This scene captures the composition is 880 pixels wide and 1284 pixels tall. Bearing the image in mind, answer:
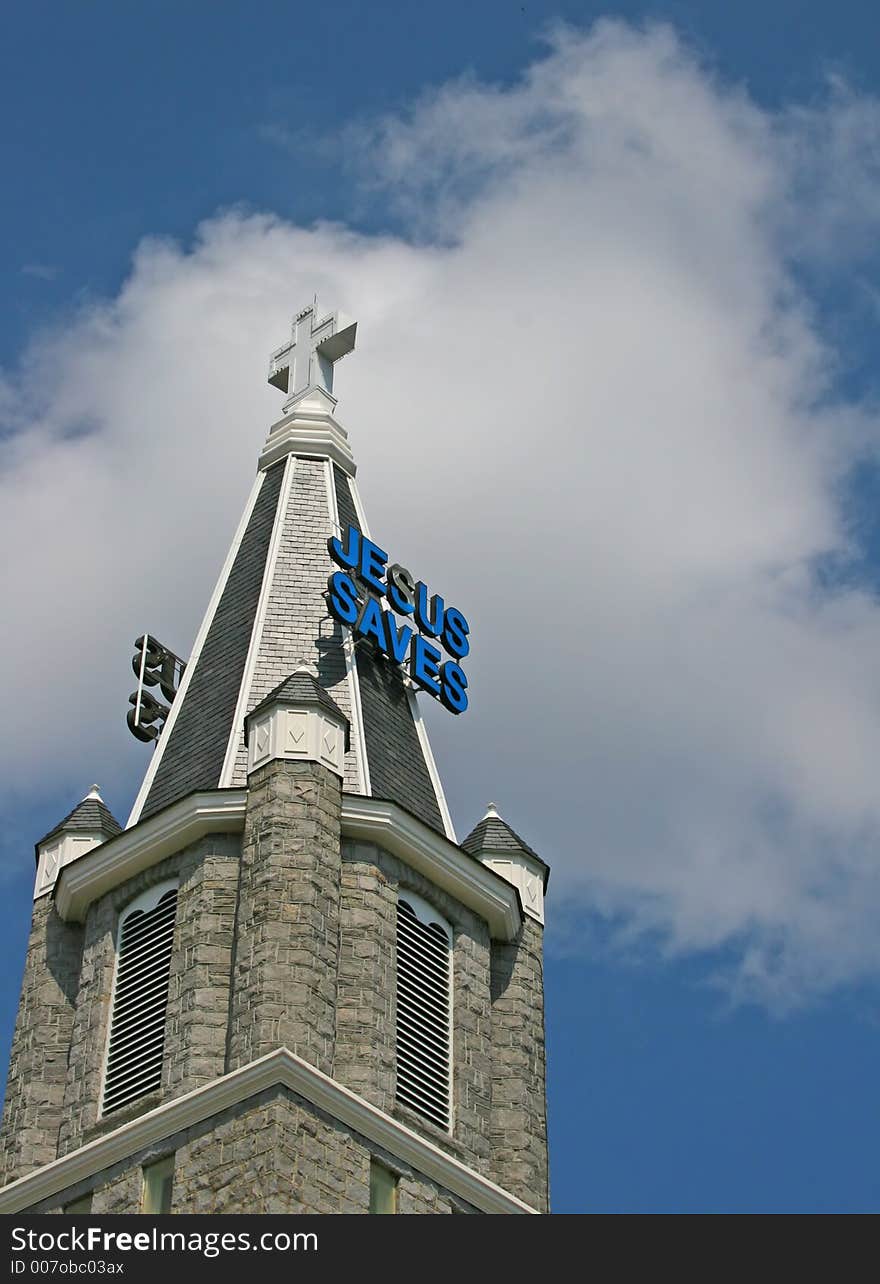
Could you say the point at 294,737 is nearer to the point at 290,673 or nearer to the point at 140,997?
the point at 290,673

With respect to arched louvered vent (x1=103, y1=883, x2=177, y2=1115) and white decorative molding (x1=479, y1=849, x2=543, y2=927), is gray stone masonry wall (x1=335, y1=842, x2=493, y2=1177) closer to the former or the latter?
white decorative molding (x1=479, y1=849, x2=543, y2=927)

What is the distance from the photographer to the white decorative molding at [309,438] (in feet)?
239

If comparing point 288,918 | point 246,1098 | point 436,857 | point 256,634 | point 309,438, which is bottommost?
point 246,1098

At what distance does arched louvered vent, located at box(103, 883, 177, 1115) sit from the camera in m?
56.8

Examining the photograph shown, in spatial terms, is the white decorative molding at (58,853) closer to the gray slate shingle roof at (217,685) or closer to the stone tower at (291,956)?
the stone tower at (291,956)

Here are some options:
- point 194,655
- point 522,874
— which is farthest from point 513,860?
point 194,655

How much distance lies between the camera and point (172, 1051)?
5575 cm

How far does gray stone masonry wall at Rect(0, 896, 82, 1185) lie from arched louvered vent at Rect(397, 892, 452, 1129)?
7.68 metres

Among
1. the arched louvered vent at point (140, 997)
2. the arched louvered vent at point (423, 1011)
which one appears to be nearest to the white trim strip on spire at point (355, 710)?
the arched louvered vent at point (423, 1011)

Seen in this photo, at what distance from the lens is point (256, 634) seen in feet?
214

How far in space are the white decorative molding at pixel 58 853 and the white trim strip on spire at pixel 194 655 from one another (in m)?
1.08

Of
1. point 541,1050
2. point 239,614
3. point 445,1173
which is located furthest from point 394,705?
point 445,1173

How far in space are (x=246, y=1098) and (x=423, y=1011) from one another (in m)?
6.71
